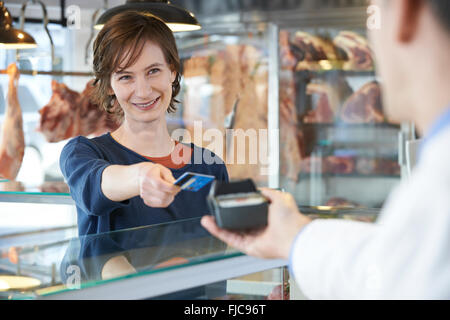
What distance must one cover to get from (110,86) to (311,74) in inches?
110

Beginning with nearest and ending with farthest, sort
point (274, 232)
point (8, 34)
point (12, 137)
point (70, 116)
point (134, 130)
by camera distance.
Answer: point (274, 232) < point (134, 130) < point (8, 34) < point (12, 137) < point (70, 116)

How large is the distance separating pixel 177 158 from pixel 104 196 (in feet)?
1.41

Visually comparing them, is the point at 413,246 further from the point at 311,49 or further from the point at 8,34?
the point at 311,49

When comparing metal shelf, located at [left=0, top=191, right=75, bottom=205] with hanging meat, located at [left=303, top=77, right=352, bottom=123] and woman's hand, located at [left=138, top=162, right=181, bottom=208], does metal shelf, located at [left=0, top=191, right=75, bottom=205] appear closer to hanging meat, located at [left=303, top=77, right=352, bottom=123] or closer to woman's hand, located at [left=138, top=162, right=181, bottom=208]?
woman's hand, located at [left=138, top=162, right=181, bottom=208]

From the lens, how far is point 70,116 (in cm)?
415

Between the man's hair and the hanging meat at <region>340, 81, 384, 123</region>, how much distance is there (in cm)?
377

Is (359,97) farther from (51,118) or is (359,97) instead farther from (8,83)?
(8,83)

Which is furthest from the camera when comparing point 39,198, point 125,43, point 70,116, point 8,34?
point 70,116

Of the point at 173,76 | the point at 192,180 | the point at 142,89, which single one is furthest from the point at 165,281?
the point at 173,76

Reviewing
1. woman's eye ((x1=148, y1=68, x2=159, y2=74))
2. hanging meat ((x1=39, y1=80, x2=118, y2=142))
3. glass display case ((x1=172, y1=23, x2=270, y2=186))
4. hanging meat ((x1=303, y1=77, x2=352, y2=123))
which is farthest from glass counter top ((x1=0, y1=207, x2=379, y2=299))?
hanging meat ((x1=303, y1=77, x2=352, y2=123))

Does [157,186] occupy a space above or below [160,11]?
below

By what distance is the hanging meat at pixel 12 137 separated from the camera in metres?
3.83

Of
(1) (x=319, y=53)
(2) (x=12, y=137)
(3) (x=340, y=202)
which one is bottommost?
(3) (x=340, y=202)

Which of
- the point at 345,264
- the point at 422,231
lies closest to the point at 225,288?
the point at 345,264
